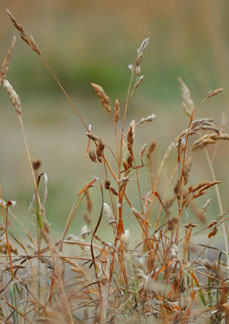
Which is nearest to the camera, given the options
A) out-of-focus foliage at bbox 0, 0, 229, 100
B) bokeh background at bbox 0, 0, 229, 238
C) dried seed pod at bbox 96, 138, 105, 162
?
dried seed pod at bbox 96, 138, 105, 162

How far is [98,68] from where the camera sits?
114 inches

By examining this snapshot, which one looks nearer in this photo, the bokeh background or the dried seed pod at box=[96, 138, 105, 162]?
the dried seed pod at box=[96, 138, 105, 162]

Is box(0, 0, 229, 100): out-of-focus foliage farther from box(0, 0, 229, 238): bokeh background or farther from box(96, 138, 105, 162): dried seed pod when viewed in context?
box(96, 138, 105, 162): dried seed pod

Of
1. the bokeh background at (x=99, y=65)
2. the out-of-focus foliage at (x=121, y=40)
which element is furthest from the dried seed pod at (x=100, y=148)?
the out-of-focus foliage at (x=121, y=40)

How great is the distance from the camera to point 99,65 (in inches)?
115

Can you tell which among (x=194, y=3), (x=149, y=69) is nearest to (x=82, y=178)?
(x=149, y=69)

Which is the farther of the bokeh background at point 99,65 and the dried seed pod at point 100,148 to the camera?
the bokeh background at point 99,65

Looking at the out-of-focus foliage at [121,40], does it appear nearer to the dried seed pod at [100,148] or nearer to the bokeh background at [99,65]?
the bokeh background at [99,65]

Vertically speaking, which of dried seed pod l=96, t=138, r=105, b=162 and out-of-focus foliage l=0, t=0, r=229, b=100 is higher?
out-of-focus foliage l=0, t=0, r=229, b=100

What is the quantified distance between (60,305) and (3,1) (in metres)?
2.56

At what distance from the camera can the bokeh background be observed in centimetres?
271

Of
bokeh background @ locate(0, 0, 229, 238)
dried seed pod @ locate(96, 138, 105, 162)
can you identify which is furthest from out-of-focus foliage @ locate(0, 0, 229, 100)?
dried seed pod @ locate(96, 138, 105, 162)

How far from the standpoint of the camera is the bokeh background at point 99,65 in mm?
2709

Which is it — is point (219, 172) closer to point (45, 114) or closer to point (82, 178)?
point (82, 178)
